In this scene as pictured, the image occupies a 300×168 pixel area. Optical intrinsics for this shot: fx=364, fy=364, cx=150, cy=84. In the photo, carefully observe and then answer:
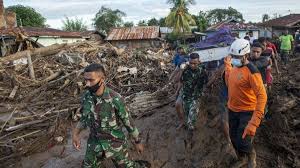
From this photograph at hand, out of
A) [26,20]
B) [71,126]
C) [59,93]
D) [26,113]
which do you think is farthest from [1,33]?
[26,20]

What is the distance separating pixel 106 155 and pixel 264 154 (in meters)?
2.73

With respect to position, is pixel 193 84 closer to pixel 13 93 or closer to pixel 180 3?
pixel 13 93

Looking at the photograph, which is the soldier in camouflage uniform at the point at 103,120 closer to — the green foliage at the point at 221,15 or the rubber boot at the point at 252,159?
the rubber boot at the point at 252,159

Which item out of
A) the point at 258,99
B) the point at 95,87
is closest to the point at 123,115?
the point at 95,87

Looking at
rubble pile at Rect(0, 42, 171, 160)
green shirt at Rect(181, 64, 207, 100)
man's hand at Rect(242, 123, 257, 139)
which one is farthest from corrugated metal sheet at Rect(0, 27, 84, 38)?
man's hand at Rect(242, 123, 257, 139)

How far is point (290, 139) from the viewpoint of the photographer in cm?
602

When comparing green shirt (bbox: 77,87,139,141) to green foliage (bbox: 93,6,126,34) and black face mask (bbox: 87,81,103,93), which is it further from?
green foliage (bbox: 93,6,126,34)

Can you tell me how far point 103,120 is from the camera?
165 inches

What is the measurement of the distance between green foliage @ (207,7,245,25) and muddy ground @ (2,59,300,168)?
5850 cm

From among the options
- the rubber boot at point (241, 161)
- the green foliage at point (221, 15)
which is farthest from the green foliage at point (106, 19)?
the rubber boot at point (241, 161)

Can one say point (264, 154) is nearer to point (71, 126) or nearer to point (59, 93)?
point (71, 126)

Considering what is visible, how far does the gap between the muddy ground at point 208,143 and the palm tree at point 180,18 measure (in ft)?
102

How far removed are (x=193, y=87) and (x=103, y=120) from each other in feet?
10.1

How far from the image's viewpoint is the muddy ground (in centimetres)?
569
